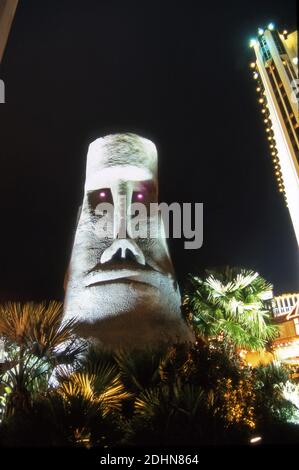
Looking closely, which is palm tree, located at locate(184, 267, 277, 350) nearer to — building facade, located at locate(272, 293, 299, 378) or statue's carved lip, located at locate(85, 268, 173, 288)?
statue's carved lip, located at locate(85, 268, 173, 288)

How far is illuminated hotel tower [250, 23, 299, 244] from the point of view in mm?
20297

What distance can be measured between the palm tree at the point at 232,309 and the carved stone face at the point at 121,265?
74 centimetres

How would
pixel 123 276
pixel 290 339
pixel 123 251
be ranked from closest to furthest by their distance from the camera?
1. pixel 123 276
2. pixel 123 251
3. pixel 290 339

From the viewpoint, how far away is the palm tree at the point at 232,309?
13461 millimetres

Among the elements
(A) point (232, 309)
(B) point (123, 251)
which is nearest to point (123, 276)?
(B) point (123, 251)

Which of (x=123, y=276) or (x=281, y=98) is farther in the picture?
(x=281, y=98)

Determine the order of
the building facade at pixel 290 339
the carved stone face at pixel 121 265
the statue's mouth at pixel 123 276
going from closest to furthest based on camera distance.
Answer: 1. the carved stone face at pixel 121 265
2. the statue's mouth at pixel 123 276
3. the building facade at pixel 290 339

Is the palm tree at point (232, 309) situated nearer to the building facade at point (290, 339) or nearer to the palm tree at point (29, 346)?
the building facade at point (290, 339)

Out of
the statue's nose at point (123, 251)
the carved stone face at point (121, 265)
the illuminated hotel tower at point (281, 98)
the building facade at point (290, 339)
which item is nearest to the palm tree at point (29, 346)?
the carved stone face at point (121, 265)

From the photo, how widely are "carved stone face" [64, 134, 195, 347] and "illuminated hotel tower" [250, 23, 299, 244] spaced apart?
Answer: 7746 millimetres

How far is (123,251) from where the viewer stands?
14234 millimetres

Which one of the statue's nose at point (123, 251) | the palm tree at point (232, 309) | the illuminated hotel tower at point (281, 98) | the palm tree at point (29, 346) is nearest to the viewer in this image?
the palm tree at point (29, 346)

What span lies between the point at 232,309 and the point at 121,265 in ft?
13.6

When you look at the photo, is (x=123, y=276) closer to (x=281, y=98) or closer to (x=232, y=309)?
(x=232, y=309)
